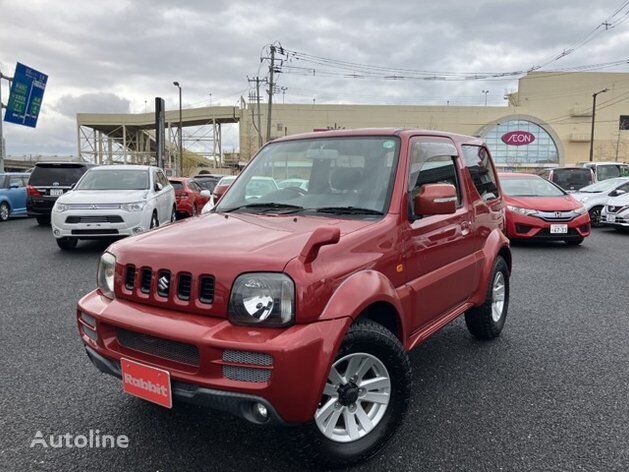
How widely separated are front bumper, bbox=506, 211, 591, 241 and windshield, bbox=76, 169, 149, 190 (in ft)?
24.8

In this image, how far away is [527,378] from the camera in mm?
3623

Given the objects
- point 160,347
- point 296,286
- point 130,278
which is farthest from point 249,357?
point 130,278

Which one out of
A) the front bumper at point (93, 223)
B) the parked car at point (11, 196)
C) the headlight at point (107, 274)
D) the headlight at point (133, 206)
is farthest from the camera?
the parked car at point (11, 196)

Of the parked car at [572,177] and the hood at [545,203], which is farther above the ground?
the parked car at [572,177]

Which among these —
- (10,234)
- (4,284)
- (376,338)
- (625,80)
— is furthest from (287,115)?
(376,338)

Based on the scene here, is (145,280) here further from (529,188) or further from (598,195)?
(598,195)

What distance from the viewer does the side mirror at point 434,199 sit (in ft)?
9.46

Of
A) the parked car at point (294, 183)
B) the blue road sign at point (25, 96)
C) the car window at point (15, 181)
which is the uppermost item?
the blue road sign at point (25, 96)

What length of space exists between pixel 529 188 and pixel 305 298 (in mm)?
9870

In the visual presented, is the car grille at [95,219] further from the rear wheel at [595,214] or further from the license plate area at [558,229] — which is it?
the rear wheel at [595,214]

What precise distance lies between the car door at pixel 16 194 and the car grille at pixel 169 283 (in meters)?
15.1

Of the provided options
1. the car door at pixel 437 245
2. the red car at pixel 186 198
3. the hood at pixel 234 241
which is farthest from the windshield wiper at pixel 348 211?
the red car at pixel 186 198

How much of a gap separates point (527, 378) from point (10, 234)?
12.2 metres

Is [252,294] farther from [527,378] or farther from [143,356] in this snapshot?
[527,378]
